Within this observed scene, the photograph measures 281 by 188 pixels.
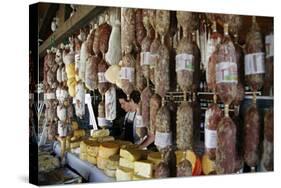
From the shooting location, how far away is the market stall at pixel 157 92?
4.67 m

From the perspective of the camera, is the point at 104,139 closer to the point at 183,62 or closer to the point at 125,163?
the point at 125,163

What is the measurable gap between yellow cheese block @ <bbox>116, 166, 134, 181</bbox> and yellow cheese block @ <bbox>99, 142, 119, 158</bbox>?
0.12 m

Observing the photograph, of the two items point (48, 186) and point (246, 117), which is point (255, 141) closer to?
point (246, 117)

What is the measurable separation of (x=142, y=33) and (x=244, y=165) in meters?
1.29

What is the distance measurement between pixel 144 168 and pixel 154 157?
0.11 m

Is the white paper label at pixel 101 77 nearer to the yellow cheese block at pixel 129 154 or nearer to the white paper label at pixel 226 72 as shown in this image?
the yellow cheese block at pixel 129 154

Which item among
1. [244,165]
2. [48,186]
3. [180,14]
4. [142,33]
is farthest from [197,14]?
[48,186]

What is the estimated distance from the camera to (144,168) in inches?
193

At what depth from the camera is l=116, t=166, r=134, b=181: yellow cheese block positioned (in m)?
4.82

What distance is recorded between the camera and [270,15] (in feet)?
17.8

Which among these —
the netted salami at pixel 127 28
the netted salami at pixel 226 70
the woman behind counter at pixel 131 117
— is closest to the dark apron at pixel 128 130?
the woman behind counter at pixel 131 117

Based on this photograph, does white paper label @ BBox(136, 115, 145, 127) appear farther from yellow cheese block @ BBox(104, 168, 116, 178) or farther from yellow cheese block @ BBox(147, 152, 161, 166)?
yellow cheese block @ BBox(104, 168, 116, 178)

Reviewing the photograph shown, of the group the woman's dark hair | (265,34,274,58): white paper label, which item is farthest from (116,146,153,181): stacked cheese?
(265,34,274,58): white paper label

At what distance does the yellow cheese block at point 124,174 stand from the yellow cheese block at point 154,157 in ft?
0.54
